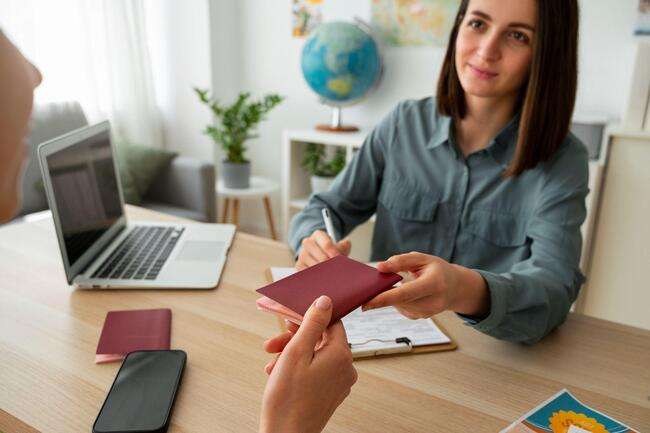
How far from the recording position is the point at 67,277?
961mm

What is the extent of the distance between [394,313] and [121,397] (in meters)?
0.47

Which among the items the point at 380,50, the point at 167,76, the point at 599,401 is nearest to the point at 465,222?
the point at 599,401

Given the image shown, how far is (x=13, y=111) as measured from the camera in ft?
1.41

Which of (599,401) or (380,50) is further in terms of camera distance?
(380,50)

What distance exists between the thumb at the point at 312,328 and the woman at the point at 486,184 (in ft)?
0.51

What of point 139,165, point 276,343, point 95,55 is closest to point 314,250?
point 276,343

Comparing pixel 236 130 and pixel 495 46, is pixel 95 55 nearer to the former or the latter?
pixel 236 130

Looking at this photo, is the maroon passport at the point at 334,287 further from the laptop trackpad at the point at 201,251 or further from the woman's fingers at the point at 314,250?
the laptop trackpad at the point at 201,251

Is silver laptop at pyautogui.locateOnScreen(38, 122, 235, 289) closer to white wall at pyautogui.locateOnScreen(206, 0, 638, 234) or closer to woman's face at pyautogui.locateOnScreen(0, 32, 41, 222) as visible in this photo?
woman's face at pyautogui.locateOnScreen(0, 32, 41, 222)

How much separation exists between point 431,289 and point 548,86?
2.05 ft

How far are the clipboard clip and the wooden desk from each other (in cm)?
1

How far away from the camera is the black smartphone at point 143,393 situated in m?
0.60

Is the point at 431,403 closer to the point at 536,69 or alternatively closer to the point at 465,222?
the point at 465,222

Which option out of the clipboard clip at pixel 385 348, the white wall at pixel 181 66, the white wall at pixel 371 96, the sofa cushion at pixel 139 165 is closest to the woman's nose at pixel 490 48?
the clipboard clip at pixel 385 348
